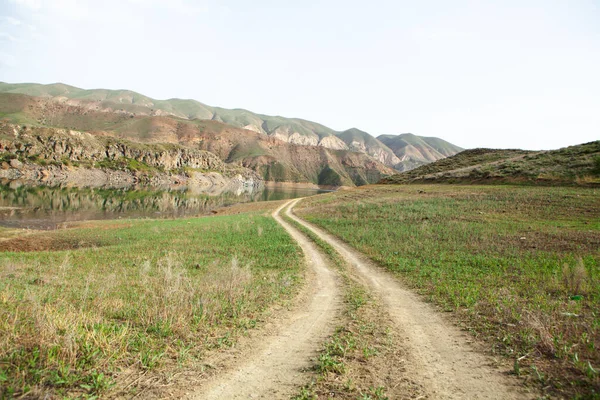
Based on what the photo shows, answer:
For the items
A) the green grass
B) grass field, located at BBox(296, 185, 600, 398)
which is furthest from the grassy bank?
grass field, located at BBox(296, 185, 600, 398)

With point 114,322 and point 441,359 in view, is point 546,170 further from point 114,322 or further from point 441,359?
point 114,322

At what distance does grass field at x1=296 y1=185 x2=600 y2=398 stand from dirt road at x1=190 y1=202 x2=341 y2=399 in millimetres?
3580

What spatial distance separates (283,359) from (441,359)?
305 cm

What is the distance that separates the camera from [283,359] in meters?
5.79

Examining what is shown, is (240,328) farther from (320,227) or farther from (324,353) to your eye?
(320,227)

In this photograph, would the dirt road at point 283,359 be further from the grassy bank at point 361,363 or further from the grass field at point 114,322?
the grass field at point 114,322

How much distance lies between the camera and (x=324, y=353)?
236 inches

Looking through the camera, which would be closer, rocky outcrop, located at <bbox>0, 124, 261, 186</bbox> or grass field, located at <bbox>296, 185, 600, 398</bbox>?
grass field, located at <bbox>296, 185, 600, 398</bbox>

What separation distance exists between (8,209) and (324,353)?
58.5m

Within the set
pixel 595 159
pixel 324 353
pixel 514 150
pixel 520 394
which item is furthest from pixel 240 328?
pixel 514 150

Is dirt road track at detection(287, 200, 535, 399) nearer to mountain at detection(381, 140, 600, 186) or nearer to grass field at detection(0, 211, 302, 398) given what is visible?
grass field at detection(0, 211, 302, 398)

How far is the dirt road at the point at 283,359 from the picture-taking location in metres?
4.71

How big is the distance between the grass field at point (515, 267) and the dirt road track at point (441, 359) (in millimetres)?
463

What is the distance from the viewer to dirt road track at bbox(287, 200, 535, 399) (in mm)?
4812
